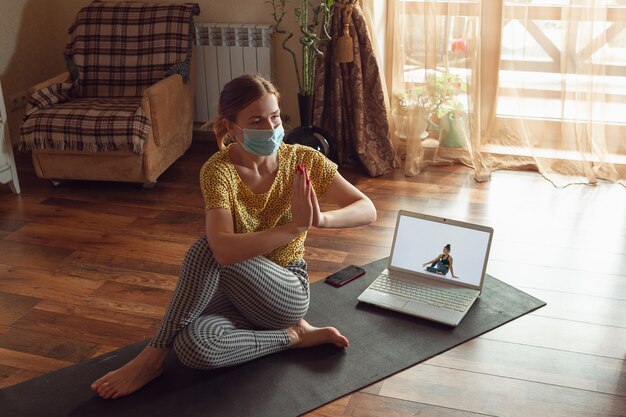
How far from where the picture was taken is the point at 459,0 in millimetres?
3744

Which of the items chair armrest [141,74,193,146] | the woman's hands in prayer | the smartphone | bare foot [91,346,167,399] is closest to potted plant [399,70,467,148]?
chair armrest [141,74,193,146]

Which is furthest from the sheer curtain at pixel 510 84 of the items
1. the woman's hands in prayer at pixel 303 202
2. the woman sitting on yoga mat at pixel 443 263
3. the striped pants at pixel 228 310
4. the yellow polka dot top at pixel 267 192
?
the woman's hands in prayer at pixel 303 202

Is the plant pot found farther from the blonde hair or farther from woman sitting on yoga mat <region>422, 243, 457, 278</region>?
the blonde hair

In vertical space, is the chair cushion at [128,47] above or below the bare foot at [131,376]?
above

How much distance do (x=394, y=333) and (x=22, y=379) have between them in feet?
3.76

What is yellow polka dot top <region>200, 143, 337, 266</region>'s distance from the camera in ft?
6.93

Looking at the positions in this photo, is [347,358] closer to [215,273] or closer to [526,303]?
[215,273]

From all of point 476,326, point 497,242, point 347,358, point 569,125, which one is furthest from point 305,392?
point 569,125

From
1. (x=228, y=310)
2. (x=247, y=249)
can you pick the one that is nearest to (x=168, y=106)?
(x=228, y=310)

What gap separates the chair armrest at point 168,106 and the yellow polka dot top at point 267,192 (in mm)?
1573

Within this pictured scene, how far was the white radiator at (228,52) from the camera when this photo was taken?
→ 13.7 feet

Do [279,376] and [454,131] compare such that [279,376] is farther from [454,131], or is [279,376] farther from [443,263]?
[454,131]

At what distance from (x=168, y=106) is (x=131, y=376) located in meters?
2.01

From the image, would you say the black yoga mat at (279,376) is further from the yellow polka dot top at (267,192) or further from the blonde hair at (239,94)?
the blonde hair at (239,94)
